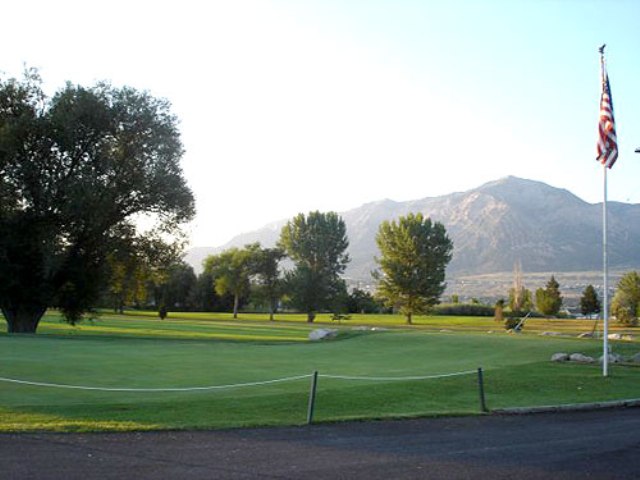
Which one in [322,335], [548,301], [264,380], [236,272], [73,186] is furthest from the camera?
[236,272]

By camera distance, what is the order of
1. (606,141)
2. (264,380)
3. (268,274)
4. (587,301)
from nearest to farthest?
1. (264,380)
2. (606,141)
3. (587,301)
4. (268,274)

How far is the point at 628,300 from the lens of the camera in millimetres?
73938

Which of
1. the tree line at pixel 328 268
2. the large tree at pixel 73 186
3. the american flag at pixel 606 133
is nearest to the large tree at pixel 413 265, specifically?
the tree line at pixel 328 268

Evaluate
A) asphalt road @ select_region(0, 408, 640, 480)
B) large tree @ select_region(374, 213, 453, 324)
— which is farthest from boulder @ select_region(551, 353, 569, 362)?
large tree @ select_region(374, 213, 453, 324)

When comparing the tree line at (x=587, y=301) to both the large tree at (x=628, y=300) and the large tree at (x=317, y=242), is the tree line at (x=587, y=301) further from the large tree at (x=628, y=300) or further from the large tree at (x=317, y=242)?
A: the large tree at (x=317, y=242)

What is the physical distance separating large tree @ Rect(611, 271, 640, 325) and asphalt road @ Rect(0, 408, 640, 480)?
63.1 metres

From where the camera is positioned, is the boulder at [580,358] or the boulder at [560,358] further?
the boulder at [560,358]

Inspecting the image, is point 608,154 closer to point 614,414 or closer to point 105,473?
point 614,414

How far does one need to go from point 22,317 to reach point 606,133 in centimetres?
3513

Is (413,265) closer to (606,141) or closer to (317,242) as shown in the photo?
(317,242)

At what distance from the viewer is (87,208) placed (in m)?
37.3

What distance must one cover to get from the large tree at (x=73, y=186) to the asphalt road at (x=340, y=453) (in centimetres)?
2873

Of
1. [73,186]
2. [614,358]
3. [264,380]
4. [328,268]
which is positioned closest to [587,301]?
[328,268]

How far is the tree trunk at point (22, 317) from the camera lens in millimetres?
40622
